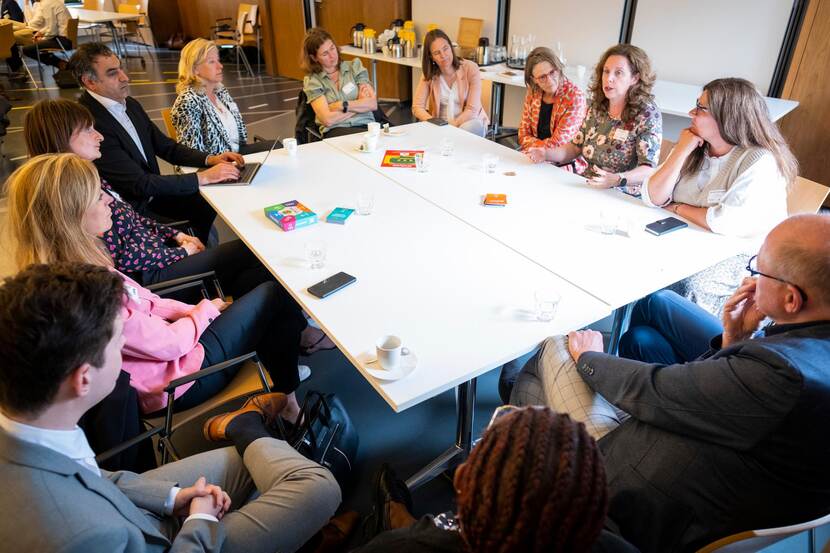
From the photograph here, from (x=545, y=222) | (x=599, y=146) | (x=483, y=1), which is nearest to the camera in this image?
(x=545, y=222)

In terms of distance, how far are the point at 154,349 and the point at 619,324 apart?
1.69 meters

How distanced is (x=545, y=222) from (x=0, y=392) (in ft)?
6.26

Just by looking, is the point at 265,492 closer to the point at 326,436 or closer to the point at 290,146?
the point at 326,436

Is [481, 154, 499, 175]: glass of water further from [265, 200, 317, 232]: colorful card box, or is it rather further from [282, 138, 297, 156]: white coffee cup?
[282, 138, 297, 156]: white coffee cup

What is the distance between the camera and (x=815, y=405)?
3.35 ft

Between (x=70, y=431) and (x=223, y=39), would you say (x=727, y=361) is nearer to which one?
(x=70, y=431)

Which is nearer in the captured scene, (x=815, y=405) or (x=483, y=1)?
(x=815, y=405)

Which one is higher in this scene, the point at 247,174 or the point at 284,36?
the point at 284,36

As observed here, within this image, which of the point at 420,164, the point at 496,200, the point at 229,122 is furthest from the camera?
the point at 229,122

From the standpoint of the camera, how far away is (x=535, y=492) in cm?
69

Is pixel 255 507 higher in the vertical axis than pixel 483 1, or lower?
lower

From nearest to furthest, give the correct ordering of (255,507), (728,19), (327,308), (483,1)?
(255,507) < (327,308) < (728,19) < (483,1)

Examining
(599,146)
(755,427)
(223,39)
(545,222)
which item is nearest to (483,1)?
(599,146)

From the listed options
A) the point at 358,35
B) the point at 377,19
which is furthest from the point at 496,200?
the point at 377,19
